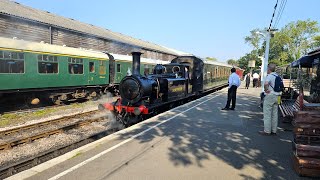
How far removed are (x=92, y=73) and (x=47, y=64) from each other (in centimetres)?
391

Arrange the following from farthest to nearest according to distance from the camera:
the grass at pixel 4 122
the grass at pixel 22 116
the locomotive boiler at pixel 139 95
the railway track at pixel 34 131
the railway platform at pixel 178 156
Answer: the grass at pixel 22 116
the grass at pixel 4 122
the locomotive boiler at pixel 139 95
the railway track at pixel 34 131
the railway platform at pixel 178 156

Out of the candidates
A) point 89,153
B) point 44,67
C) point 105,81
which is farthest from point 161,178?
point 105,81

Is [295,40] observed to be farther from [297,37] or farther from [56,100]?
[56,100]

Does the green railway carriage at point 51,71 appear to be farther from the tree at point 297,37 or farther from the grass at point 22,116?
the tree at point 297,37

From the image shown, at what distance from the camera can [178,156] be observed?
17.6 feet

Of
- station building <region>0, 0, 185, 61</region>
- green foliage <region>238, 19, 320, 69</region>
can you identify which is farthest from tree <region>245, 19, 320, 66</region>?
station building <region>0, 0, 185, 61</region>

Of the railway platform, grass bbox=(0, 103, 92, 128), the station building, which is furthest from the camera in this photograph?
the station building

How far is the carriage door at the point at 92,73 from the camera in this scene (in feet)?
57.4

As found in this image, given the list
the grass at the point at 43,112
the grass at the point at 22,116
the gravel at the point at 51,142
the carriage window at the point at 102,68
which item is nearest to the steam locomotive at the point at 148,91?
the gravel at the point at 51,142

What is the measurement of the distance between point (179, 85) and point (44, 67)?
683 centimetres

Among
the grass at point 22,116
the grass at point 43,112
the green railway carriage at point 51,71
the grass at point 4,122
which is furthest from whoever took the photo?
the green railway carriage at point 51,71

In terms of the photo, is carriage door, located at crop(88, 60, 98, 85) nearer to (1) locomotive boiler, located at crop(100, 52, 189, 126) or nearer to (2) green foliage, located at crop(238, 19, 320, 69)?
(1) locomotive boiler, located at crop(100, 52, 189, 126)

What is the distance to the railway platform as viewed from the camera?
450 centimetres

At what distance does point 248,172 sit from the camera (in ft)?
15.1
